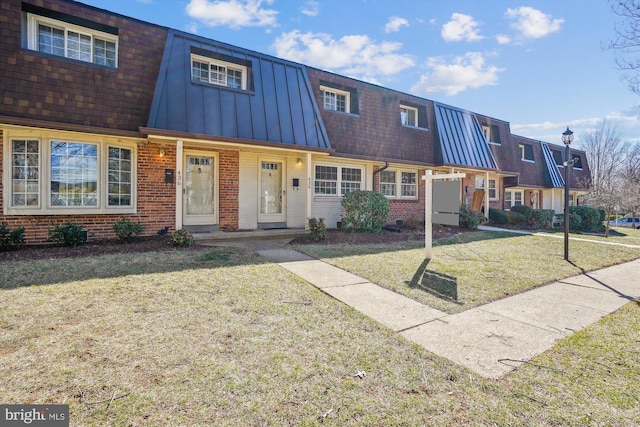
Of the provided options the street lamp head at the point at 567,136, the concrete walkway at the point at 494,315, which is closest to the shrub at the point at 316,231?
the concrete walkway at the point at 494,315

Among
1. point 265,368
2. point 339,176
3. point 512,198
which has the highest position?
point 339,176

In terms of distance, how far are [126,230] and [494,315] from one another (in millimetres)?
8037

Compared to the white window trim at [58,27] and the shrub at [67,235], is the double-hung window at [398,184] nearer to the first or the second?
the white window trim at [58,27]

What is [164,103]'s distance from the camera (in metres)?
8.17

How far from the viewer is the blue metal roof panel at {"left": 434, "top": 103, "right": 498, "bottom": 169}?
14453mm

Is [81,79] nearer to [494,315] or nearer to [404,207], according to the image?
[494,315]

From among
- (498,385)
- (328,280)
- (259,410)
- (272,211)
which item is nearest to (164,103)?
(272,211)

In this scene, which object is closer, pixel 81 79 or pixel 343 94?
pixel 81 79

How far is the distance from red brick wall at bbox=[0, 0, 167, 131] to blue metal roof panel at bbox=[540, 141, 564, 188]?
2379 centimetres

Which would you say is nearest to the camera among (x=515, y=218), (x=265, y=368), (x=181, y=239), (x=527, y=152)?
(x=265, y=368)

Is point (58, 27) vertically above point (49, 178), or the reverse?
point (58, 27)

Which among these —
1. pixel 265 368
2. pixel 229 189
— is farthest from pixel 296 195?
pixel 265 368

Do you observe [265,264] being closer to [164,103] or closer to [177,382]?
[177,382]

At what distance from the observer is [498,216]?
1622 centimetres
